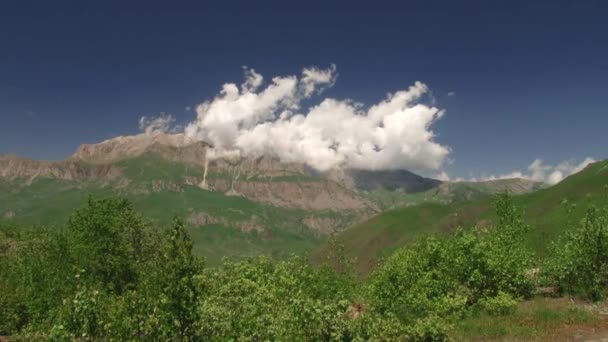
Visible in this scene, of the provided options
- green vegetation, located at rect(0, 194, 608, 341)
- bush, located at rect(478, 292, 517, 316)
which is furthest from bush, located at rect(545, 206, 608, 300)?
bush, located at rect(478, 292, 517, 316)

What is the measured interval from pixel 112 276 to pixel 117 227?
7582mm

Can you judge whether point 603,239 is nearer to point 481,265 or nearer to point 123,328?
point 481,265

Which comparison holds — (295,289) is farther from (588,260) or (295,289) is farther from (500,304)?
(588,260)

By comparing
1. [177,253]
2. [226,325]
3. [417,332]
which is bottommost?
[417,332]

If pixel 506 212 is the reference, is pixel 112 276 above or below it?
below

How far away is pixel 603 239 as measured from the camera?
49.9 meters

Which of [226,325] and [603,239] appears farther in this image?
[603,239]

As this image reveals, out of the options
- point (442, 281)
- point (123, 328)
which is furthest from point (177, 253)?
point (442, 281)

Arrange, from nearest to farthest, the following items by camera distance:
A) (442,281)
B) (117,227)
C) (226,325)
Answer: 1. (226,325)
2. (442,281)
3. (117,227)

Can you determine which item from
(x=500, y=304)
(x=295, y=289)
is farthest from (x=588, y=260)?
(x=295, y=289)

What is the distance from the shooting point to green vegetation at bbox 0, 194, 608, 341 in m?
20.8

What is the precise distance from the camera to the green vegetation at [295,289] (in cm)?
2080

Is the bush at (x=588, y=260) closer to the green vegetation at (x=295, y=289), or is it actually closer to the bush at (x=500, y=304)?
the green vegetation at (x=295, y=289)

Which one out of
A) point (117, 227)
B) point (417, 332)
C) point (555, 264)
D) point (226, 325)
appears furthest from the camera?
point (117, 227)
